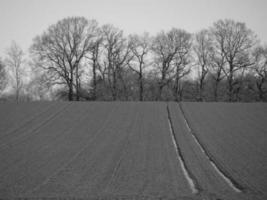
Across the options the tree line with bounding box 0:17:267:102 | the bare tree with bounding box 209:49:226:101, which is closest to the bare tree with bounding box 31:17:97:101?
the tree line with bounding box 0:17:267:102

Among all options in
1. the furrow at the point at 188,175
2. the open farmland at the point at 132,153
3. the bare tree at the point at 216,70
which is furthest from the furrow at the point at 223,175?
the bare tree at the point at 216,70

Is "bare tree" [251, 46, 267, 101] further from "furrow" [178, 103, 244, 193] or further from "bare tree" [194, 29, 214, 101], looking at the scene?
"furrow" [178, 103, 244, 193]

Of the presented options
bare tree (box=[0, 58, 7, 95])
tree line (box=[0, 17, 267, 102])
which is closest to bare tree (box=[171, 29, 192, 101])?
tree line (box=[0, 17, 267, 102])

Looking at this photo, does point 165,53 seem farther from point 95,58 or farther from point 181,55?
point 95,58

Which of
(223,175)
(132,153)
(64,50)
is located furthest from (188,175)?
(64,50)

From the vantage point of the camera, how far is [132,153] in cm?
1619

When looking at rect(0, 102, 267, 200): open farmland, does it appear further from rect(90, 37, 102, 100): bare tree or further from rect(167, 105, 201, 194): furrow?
rect(90, 37, 102, 100): bare tree

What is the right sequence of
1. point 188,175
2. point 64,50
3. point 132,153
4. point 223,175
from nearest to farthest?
point 223,175, point 188,175, point 132,153, point 64,50

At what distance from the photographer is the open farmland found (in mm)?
10531

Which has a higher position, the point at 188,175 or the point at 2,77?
the point at 2,77

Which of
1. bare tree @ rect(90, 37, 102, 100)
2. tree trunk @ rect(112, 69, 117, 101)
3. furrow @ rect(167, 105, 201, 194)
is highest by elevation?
bare tree @ rect(90, 37, 102, 100)

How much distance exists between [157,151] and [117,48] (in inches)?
1584

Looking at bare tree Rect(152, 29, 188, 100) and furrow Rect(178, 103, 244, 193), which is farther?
bare tree Rect(152, 29, 188, 100)

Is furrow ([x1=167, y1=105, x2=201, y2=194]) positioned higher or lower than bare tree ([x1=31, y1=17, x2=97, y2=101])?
lower
